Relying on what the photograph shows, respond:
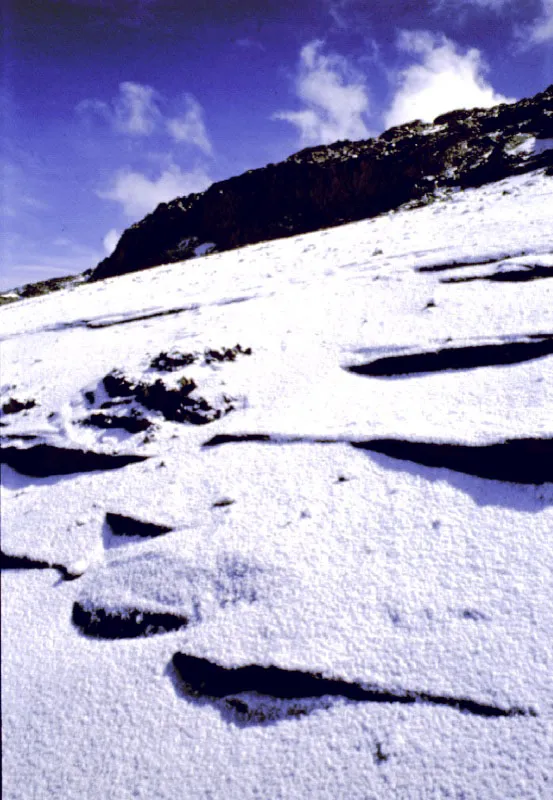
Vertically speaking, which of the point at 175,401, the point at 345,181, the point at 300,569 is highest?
the point at 345,181

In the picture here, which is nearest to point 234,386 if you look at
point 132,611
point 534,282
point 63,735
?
point 132,611

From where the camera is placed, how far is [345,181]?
71.3 feet

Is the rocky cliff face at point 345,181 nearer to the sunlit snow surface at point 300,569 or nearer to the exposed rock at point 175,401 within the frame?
the sunlit snow surface at point 300,569

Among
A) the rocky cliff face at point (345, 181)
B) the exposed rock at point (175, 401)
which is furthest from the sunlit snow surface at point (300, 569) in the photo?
the rocky cliff face at point (345, 181)

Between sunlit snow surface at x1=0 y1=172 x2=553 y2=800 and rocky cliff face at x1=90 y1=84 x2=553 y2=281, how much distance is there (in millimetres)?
11496

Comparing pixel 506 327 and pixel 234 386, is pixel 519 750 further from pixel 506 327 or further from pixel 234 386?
pixel 506 327

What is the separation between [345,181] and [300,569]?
2330 cm

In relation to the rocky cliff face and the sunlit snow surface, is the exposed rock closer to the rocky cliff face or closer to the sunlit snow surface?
the sunlit snow surface

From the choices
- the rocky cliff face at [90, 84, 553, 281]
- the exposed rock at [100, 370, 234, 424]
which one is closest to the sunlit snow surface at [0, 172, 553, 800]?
the exposed rock at [100, 370, 234, 424]

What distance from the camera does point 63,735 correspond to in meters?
1.82

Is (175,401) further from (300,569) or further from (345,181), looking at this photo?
(345,181)

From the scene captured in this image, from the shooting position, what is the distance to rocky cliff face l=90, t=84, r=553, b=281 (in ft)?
47.8

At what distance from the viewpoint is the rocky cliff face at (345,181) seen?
14555 mm

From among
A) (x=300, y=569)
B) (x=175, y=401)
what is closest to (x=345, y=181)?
(x=175, y=401)
